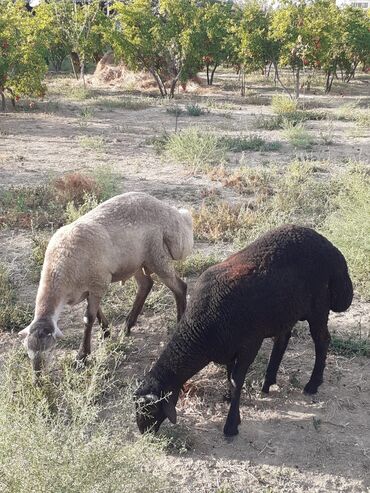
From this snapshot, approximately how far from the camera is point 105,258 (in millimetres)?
4762

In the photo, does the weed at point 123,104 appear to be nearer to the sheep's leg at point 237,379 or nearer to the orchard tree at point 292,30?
the orchard tree at point 292,30

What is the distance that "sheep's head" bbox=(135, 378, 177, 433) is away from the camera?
3.83 m

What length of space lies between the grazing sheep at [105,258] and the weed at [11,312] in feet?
2.91

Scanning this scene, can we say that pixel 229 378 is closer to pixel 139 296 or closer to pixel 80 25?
pixel 139 296

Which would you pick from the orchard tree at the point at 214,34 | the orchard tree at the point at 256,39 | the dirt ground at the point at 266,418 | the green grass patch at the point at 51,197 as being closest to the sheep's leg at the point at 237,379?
the dirt ground at the point at 266,418

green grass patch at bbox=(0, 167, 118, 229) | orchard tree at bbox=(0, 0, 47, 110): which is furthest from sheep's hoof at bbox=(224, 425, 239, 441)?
orchard tree at bbox=(0, 0, 47, 110)

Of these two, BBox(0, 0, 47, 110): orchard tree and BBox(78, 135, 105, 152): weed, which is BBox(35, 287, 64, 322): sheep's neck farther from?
BBox(0, 0, 47, 110): orchard tree

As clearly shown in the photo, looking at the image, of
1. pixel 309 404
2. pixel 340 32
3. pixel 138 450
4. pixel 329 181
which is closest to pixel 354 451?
pixel 309 404

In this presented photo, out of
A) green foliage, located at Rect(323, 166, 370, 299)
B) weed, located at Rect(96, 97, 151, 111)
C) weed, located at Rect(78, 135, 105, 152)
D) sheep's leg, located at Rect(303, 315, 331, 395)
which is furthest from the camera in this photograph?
weed, located at Rect(96, 97, 151, 111)

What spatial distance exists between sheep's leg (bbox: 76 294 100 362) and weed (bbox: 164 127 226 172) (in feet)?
21.6

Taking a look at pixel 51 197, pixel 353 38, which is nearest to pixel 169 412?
pixel 51 197

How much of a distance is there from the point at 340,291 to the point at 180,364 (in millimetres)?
1397

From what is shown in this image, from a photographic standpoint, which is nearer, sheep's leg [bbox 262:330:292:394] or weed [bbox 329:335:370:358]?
sheep's leg [bbox 262:330:292:394]

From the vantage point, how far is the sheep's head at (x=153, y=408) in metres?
3.83
